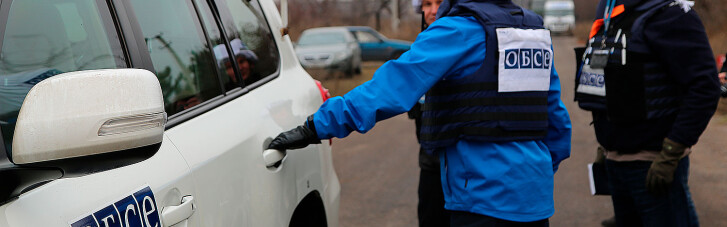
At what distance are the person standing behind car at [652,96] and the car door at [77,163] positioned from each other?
204cm

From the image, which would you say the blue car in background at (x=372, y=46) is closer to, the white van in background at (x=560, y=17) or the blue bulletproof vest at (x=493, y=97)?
the white van in background at (x=560, y=17)

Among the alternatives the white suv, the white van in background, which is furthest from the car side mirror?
the white van in background

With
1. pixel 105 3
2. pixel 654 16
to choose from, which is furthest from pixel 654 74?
pixel 105 3

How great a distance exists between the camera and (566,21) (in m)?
35.8

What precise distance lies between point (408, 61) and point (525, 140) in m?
0.53

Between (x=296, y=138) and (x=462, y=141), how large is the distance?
597 millimetres

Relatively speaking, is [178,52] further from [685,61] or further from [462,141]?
[685,61]

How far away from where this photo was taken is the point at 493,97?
2.36 metres

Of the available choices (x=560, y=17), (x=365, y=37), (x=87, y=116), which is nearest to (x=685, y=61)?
(x=87, y=116)

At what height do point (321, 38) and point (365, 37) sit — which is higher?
point (321, 38)

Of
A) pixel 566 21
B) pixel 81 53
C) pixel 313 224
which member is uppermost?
pixel 81 53

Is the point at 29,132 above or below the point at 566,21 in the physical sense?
above

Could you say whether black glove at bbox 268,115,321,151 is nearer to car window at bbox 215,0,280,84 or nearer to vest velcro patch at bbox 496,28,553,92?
car window at bbox 215,0,280,84

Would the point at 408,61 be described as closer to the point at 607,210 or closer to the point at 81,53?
the point at 81,53
